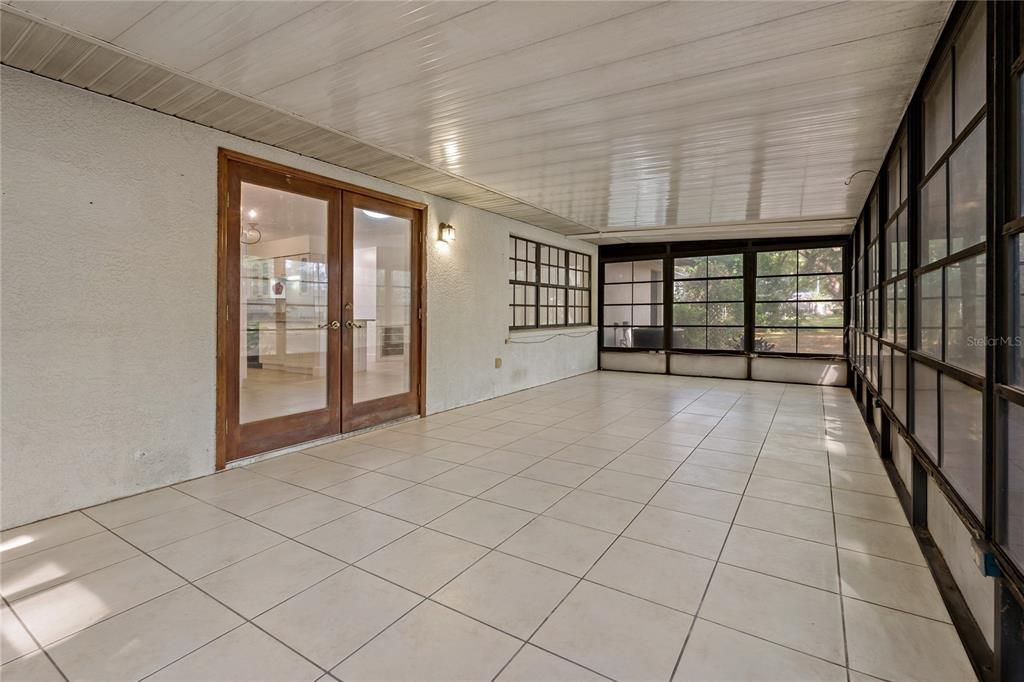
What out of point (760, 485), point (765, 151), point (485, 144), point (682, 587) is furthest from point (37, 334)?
point (765, 151)

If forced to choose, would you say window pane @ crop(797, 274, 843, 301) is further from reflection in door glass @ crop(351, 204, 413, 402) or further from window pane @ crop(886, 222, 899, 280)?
reflection in door glass @ crop(351, 204, 413, 402)

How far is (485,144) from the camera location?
3.64 m

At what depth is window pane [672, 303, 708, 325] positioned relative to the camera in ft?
28.1

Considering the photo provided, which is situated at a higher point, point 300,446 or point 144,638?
point 300,446

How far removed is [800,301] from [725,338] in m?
1.28

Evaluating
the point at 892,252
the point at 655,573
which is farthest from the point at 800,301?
the point at 655,573

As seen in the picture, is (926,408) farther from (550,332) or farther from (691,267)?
(691,267)

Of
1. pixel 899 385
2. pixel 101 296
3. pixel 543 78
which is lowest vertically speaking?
pixel 899 385

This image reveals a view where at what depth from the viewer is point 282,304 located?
3840 mm

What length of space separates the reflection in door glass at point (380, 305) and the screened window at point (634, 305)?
17.6 feet

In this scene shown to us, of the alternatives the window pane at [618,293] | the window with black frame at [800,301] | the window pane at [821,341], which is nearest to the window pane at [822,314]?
the window with black frame at [800,301]

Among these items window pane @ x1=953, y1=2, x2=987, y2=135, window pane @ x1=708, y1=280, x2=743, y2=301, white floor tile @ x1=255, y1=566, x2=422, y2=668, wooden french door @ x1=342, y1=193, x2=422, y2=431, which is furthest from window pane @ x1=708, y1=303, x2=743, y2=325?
white floor tile @ x1=255, y1=566, x2=422, y2=668

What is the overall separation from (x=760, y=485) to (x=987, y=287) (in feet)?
6.77

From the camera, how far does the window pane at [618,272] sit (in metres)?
9.22
